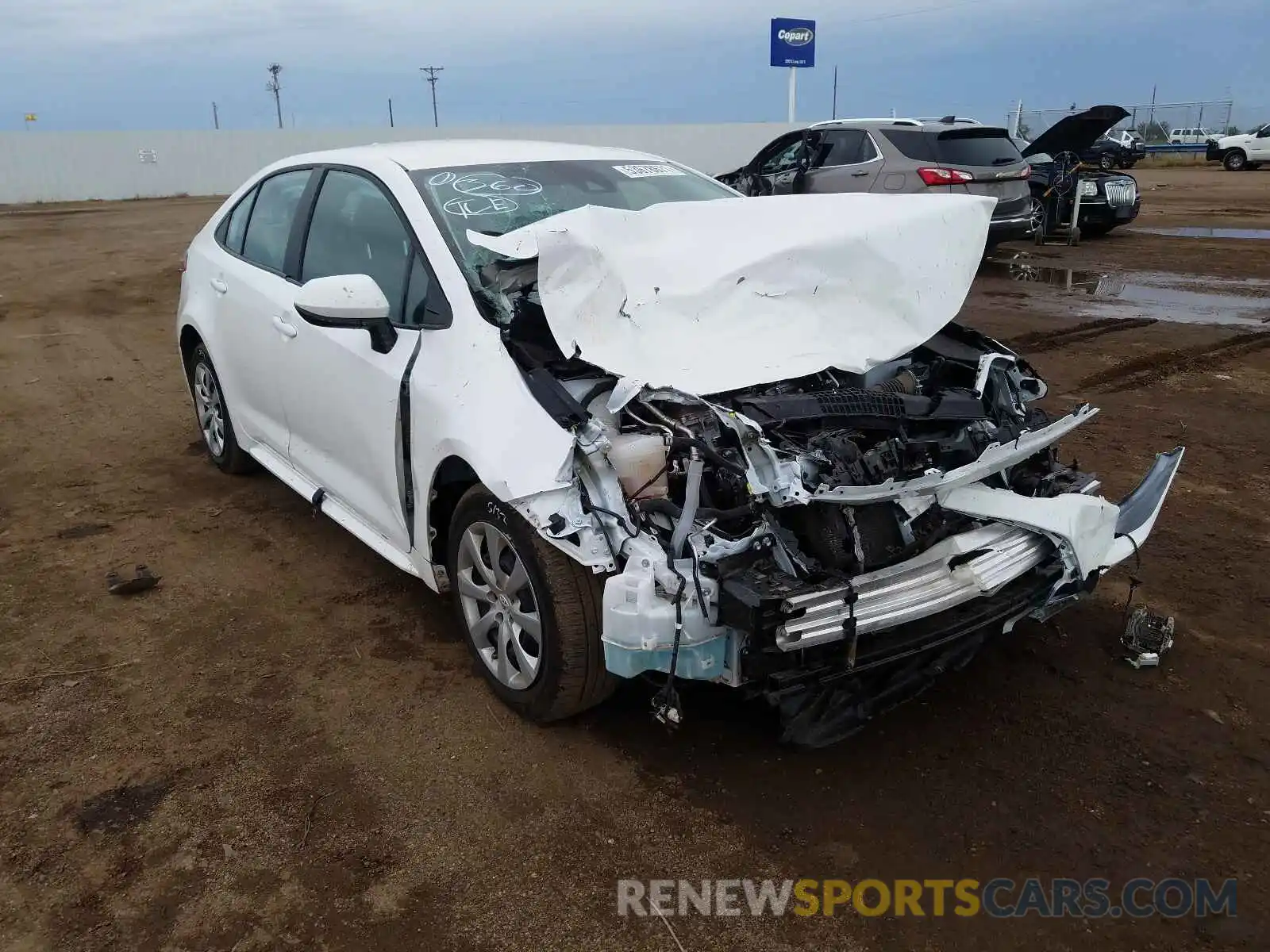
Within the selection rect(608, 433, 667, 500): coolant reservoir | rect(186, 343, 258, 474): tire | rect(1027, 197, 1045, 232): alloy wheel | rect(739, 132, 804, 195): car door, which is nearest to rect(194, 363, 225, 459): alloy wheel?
rect(186, 343, 258, 474): tire

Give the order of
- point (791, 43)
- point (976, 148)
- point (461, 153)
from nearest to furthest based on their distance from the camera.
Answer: point (461, 153) < point (976, 148) < point (791, 43)

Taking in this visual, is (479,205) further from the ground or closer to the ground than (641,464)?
further from the ground

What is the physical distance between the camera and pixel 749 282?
3.43m

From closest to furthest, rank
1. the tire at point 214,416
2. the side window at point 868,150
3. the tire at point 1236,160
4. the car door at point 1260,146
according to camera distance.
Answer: the tire at point 214,416, the side window at point 868,150, the car door at point 1260,146, the tire at point 1236,160

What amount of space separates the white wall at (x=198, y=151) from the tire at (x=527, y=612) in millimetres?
26085

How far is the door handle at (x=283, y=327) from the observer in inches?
161

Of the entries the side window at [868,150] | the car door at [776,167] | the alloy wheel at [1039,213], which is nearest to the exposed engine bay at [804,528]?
the side window at [868,150]

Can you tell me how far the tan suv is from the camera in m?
11.4

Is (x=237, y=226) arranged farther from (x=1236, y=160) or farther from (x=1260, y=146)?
(x=1236, y=160)

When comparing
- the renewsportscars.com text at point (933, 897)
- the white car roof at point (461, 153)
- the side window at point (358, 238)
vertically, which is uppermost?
the white car roof at point (461, 153)

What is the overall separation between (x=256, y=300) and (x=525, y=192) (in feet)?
4.86

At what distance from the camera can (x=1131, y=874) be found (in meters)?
2.55

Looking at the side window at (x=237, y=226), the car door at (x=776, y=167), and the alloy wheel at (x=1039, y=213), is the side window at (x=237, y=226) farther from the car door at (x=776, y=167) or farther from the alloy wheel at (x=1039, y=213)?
the alloy wheel at (x=1039, y=213)

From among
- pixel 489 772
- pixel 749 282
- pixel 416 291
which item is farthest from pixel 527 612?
pixel 749 282
